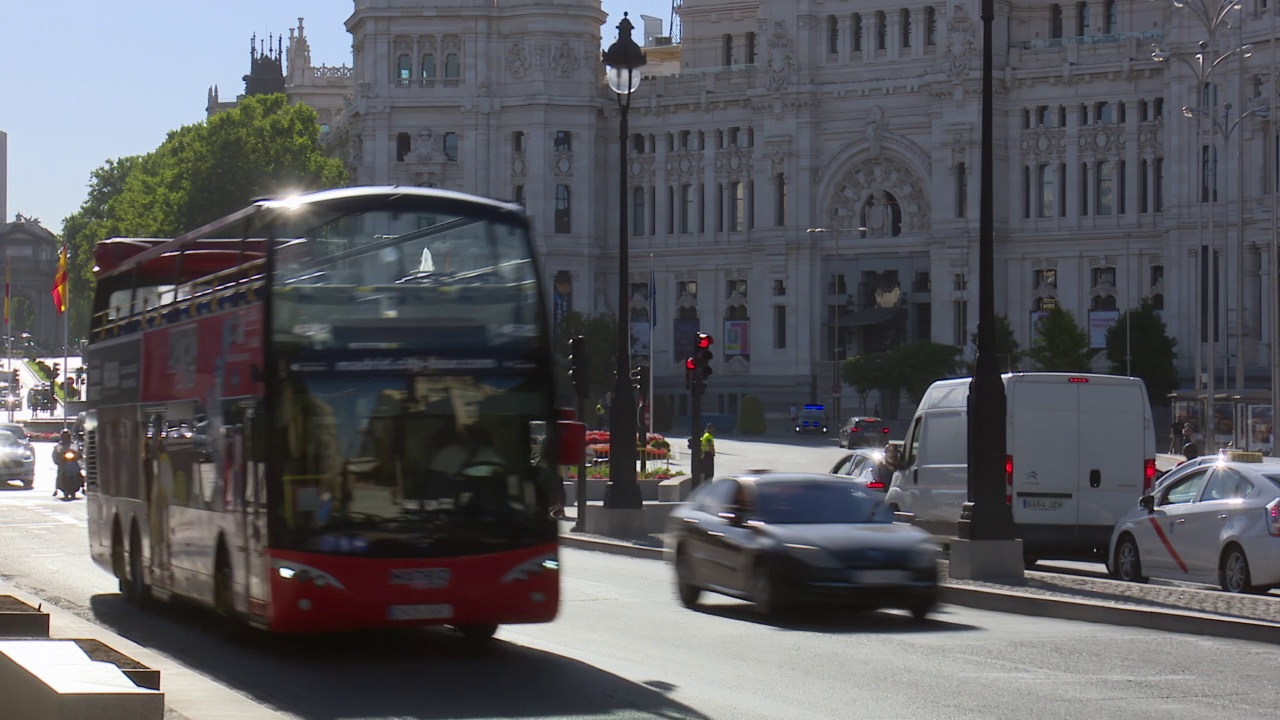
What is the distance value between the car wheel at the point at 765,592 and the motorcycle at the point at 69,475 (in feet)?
97.4

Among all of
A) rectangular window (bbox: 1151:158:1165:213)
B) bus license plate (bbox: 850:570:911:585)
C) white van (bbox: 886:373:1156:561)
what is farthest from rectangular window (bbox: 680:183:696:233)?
bus license plate (bbox: 850:570:911:585)

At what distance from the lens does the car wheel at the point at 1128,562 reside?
22.4m

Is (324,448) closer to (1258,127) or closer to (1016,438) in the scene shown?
(1016,438)

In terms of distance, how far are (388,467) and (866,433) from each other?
6055 cm

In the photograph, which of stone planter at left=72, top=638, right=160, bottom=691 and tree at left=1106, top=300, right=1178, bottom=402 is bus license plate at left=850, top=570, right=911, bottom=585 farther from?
tree at left=1106, top=300, right=1178, bottom=402

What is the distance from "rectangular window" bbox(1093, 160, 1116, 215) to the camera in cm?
9625

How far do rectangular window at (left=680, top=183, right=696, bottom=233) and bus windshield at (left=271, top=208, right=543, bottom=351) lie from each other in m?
92.1

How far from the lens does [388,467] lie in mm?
13922

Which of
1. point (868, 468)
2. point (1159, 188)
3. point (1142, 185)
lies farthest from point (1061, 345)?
point (868, 468)

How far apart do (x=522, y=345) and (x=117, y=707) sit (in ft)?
22.3

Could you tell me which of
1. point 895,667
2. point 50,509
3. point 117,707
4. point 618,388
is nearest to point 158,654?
point 895,667

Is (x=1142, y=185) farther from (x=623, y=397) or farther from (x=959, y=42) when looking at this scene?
(x=623, y=397)

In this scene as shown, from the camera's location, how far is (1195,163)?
9044cm

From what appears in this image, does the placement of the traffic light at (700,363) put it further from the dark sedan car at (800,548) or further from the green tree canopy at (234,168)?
the green tree canopy at (234,168)
